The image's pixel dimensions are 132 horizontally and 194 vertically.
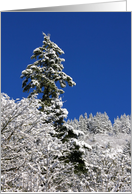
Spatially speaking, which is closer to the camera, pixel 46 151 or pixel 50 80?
pixel 46 151

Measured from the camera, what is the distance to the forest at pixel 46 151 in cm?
366

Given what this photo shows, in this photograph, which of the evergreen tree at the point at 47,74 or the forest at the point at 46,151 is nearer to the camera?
the forest at the point at 46,151

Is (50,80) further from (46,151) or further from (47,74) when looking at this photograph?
(46,151)

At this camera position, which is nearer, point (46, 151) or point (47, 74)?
point (46, 151)

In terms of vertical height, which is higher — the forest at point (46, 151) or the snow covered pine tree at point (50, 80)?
the snow covered pine tree at point (50, 80)

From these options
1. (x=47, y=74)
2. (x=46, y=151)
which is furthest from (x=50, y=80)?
(x=46, y=151)

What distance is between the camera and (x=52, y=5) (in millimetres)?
4164

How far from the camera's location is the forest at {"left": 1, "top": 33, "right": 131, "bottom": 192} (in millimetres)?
3658

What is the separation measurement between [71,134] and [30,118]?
351 cm

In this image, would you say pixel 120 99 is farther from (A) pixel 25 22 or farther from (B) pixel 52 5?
(A) pixel 25 22

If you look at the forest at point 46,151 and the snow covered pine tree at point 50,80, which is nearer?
the forest at point 46,151

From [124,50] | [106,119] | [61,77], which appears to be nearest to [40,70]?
[61,77]

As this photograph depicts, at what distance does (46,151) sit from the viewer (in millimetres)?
3787

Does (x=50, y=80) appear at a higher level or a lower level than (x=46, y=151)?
higher
